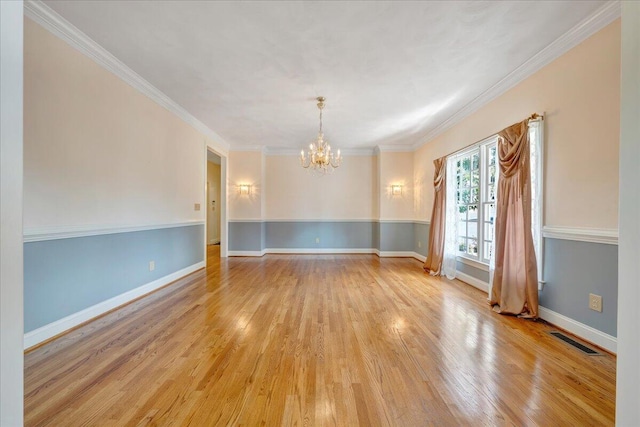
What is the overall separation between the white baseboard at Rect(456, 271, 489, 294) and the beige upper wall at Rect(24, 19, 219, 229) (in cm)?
473

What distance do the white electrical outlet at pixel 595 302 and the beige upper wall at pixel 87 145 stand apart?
4685 mm

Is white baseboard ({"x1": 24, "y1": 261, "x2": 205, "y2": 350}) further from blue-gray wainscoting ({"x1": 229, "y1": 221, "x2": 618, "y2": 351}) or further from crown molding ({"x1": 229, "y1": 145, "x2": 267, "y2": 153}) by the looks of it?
blue-gray wainscoting ({"x1": 229, "y1": 221, "x2": 618, "y2": 351})

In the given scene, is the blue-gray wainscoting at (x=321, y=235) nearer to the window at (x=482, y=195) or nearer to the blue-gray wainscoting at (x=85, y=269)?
the window at (x=482, y=195)

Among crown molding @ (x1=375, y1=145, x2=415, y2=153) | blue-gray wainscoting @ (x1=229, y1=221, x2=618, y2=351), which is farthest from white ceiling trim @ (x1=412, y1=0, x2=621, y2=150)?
crown molding @ (x1=375, y1=145, x2=415, y2=153)

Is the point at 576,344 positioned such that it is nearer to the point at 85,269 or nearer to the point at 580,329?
the point at 580,329

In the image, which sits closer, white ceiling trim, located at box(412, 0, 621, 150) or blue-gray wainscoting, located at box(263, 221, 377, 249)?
white ceiling trim, located at box(412, 0, 621, 150)

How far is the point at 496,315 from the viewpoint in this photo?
2.91 metres

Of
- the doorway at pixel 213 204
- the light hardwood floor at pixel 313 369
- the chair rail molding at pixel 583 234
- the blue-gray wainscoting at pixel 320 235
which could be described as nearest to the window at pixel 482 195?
the chair rail molding at pixel 583 234

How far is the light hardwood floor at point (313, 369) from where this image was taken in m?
1.48

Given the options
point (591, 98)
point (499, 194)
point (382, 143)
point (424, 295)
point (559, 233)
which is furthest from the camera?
point (382, 143)

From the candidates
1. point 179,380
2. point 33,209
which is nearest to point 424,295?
point 179,380

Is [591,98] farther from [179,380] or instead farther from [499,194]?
[179,380]

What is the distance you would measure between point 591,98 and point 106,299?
16.7 feet

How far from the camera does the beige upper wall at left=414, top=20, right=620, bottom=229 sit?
83.4 inches
